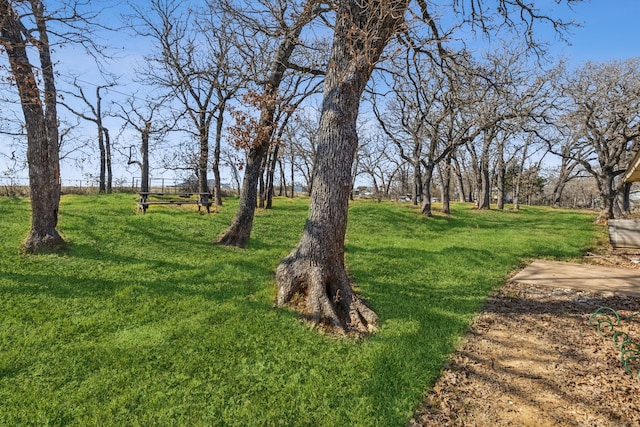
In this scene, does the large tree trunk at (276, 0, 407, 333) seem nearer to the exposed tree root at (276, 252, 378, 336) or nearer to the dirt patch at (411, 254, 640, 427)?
the exposed tree root at (276, 252, 378, 336)

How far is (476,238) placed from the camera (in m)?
10.0

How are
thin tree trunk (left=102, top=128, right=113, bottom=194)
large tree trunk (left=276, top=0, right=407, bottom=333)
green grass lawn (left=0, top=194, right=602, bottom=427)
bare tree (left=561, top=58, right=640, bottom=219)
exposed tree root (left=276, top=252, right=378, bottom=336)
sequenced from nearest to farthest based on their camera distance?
green grass lawn (left=0, top=194, right=602, bottom=427) → exposed tree root (left=276, top=252, right=378, bottom=336) → large tree trunk (left=276, top=0, right=407, bottom=333) → bare tree (left=561, top=58, right=640, bottom=219) → thin tree trunk (left=102, top=128, right=113, bottom=194)

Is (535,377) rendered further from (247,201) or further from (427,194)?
(427,194)

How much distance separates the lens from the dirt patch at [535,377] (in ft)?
8.69

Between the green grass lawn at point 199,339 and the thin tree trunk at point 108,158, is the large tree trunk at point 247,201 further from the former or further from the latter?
the thin tree trunk at point 108,158

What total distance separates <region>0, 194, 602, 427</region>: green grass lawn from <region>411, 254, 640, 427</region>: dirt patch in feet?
0.73

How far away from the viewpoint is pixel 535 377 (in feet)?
10.3

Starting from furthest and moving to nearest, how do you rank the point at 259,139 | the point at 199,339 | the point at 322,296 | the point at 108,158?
the point at 108,158, the point at 259,139, the point at 322,296, the point at 199,339

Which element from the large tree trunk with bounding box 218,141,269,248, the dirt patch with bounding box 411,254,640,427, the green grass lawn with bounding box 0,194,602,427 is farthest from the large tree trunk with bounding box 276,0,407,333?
the large tree trunk with bounding box 218,141,269,248

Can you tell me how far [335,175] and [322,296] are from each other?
1.53m

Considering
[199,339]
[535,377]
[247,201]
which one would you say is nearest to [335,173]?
[199,339]

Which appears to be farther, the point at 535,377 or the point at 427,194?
the point at 427,194

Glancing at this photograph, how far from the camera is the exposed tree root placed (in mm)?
3928

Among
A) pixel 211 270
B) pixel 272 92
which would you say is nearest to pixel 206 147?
pixel 272 92
